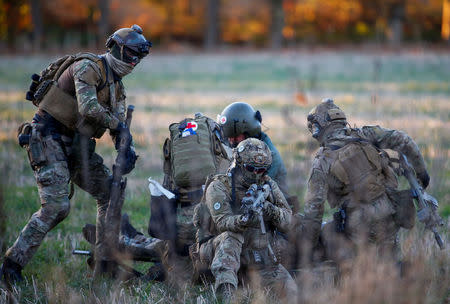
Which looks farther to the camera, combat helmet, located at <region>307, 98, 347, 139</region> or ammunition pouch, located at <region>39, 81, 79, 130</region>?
ammunition pouch, located at <region>39, 81, 79, 130</region>

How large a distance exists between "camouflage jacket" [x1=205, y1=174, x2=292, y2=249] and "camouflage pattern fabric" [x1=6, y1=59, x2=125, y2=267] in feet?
4.53

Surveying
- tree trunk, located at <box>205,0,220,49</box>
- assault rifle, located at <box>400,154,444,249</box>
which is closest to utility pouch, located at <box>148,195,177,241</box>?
assault rifle, located at <box>400,154,444,249</box>

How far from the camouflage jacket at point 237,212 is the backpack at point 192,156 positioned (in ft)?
2.15

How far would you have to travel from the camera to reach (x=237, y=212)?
5.07m

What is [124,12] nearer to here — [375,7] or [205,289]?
[375,7]

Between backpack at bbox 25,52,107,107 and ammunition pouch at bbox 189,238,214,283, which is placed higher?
backpack at bbox 25,52,107,107

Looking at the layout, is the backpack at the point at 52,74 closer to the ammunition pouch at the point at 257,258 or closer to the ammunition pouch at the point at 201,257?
the ammunition pouch at the point at 201,257

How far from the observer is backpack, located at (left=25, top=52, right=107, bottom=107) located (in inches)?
228

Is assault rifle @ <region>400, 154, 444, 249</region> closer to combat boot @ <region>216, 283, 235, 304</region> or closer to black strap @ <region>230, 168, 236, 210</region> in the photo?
black strap @ <region>230, 168, 236, 210</region>

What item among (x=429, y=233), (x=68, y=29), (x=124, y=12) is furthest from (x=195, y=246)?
(x=68, y=29)

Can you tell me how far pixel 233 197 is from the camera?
5.06 meters

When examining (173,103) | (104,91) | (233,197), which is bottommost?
(173,103)

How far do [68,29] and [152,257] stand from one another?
159ft

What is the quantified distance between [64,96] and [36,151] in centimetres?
62
